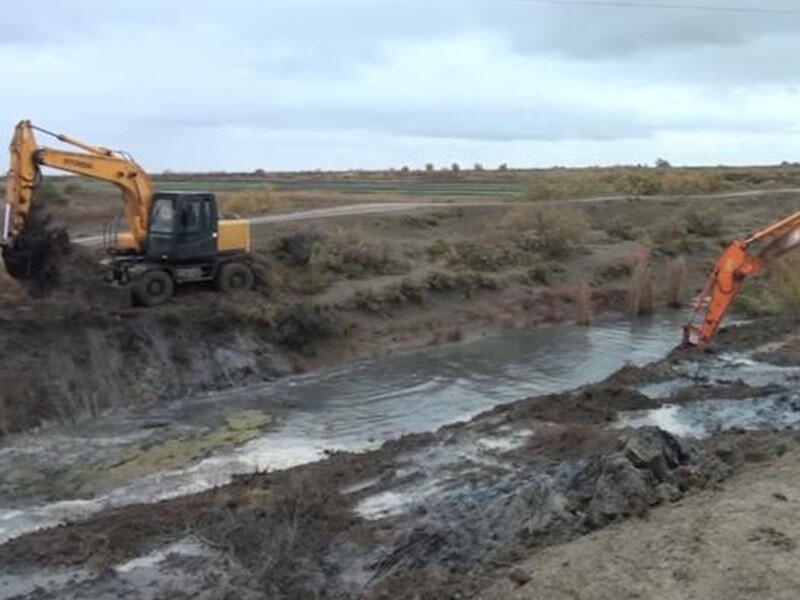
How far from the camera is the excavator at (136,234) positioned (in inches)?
993

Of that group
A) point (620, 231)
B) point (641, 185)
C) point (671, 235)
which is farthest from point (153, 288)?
point (641, 185)

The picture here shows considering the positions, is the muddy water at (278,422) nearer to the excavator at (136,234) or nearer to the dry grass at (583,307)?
the dry grass at (583,307)

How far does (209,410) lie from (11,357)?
4.13 metres

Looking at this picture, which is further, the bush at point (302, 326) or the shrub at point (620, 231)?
the shrub at point (620, 231)

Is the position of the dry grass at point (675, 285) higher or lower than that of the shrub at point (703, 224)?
lower

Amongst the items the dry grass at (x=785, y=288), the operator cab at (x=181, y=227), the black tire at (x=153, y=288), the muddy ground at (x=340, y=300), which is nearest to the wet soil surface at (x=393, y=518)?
the muddy ground at (x=340, y=300)

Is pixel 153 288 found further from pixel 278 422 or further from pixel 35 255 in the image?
pixel 278 422

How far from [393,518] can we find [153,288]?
1524 centimetres

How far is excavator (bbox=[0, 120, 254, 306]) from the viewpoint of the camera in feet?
82.7

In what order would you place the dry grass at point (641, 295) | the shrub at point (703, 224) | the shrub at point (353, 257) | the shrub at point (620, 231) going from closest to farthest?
the shrub at point (353, 257) → the dry grass at point (641, 295) → the shrub at point (620, 231) → the shrub at point (703, 224)

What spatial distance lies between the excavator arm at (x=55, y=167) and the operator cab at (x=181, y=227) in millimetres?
443

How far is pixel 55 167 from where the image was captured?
1005 inches

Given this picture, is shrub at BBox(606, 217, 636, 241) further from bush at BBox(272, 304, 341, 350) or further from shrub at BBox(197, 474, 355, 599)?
shrub at BBox(197, 474, 355, 599)

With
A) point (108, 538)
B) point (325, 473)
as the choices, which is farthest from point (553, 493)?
point (108, 538)
